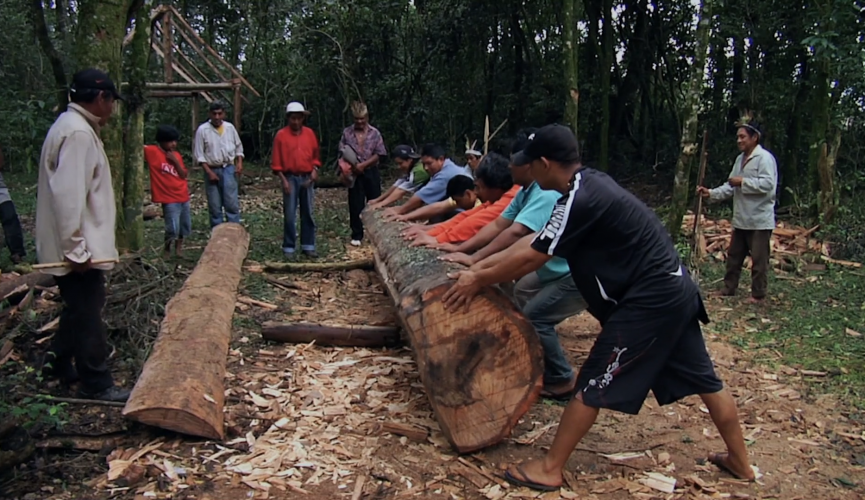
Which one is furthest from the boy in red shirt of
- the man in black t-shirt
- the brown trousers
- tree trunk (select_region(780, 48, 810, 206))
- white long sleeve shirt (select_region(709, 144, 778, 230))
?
tree trunk (select_region(780, 48, 810, 206))

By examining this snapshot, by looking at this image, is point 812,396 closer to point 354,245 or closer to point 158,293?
point 158,293

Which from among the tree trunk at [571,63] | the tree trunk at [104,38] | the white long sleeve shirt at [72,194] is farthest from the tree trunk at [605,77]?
the white long sleeve shirt at [72,194]

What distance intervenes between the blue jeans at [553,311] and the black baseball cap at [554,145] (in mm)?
1144

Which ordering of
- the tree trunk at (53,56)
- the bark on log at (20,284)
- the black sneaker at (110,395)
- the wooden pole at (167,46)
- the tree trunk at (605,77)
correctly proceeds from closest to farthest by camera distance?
the black sneaker at (110,395) → the bark on log at (20,284) → the tree trunk at (53,56) → the wooden pole at (167,46) → the tree trunk at (605,77)

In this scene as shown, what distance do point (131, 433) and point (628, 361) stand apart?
9.07 feet

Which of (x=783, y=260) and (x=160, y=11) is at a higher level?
(x=160, y=11)

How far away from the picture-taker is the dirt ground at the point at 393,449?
3.37 metres

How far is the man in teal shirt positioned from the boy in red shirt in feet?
15.1

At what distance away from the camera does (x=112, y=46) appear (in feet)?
20.3

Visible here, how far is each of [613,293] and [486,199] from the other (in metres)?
2.12

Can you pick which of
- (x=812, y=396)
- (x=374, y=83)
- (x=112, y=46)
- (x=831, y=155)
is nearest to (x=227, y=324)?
(x=112, y=46)

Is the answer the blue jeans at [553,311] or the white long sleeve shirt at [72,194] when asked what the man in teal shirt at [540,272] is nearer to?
the blue jeans at [553,311]

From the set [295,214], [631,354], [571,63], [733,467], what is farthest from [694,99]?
[631,354]

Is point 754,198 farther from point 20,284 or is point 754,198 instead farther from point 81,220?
point 20,284
